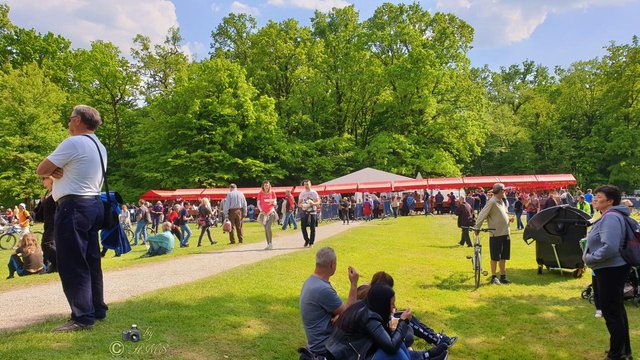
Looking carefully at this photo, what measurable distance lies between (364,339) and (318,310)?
0.69 metres

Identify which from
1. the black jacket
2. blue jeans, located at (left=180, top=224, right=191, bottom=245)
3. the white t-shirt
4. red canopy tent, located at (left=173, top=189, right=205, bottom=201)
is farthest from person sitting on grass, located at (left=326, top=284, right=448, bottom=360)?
red canopy tent, located at (left=173, top=189, right=205, bottom=201)

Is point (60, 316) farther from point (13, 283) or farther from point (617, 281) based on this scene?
point (617, 281)

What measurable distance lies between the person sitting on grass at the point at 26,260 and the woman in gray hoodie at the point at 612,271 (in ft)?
35.4

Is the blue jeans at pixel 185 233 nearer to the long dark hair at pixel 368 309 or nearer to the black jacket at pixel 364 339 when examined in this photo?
the black jacket at pixel 364 339

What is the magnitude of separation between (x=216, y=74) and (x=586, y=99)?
126 ft

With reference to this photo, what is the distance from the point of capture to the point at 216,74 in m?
42.3

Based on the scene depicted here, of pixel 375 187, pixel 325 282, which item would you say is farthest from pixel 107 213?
pixel 375 187

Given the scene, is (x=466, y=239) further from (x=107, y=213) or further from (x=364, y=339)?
(x=107, y=213)

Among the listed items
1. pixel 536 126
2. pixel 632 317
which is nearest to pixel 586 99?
pixel 536 126

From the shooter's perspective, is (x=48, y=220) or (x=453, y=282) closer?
(x=48, y=220)

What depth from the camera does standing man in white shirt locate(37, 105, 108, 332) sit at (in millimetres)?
4770

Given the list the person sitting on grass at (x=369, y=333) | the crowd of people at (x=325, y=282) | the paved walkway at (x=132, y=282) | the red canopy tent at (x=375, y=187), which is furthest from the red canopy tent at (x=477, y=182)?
the person sitting on grass at (x=369, y=333)

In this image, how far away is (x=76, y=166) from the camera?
15.8ft

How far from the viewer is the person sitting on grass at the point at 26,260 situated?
1095 cm
